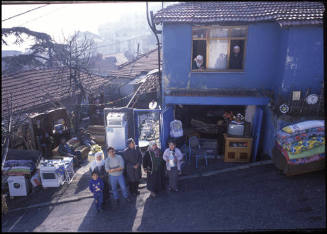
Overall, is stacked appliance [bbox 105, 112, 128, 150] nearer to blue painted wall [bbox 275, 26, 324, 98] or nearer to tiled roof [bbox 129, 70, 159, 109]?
tiled roof [bbox 129, 70, 159, 109]

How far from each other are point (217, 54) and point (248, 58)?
125cm

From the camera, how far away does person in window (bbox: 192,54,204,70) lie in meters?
9.63

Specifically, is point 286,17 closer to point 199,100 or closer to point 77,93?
point 199,100

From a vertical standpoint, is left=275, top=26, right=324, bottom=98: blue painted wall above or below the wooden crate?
above

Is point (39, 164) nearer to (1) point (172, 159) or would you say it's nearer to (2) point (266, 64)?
(1) point (172, 159)

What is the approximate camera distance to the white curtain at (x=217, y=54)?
9.50 m

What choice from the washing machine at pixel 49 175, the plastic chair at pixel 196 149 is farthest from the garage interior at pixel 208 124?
the washing machine at pixel 49 175

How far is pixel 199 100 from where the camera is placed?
951 cm

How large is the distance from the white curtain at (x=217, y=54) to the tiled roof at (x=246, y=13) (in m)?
0.98

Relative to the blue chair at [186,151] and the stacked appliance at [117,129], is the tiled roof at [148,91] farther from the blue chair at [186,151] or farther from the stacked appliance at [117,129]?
the blue chair at [186,151]

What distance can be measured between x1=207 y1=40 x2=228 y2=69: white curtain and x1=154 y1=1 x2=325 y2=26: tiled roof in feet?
3.23

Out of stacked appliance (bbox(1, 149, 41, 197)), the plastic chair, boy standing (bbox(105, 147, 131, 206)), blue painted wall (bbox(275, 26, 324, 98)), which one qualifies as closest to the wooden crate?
the plastic chair

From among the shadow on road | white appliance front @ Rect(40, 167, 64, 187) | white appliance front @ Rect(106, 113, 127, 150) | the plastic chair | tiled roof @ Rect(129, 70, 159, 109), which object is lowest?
the shadow on road

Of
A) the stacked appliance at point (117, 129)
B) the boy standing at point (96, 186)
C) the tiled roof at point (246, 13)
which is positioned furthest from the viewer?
the stacked appliance at point (117, 129)
